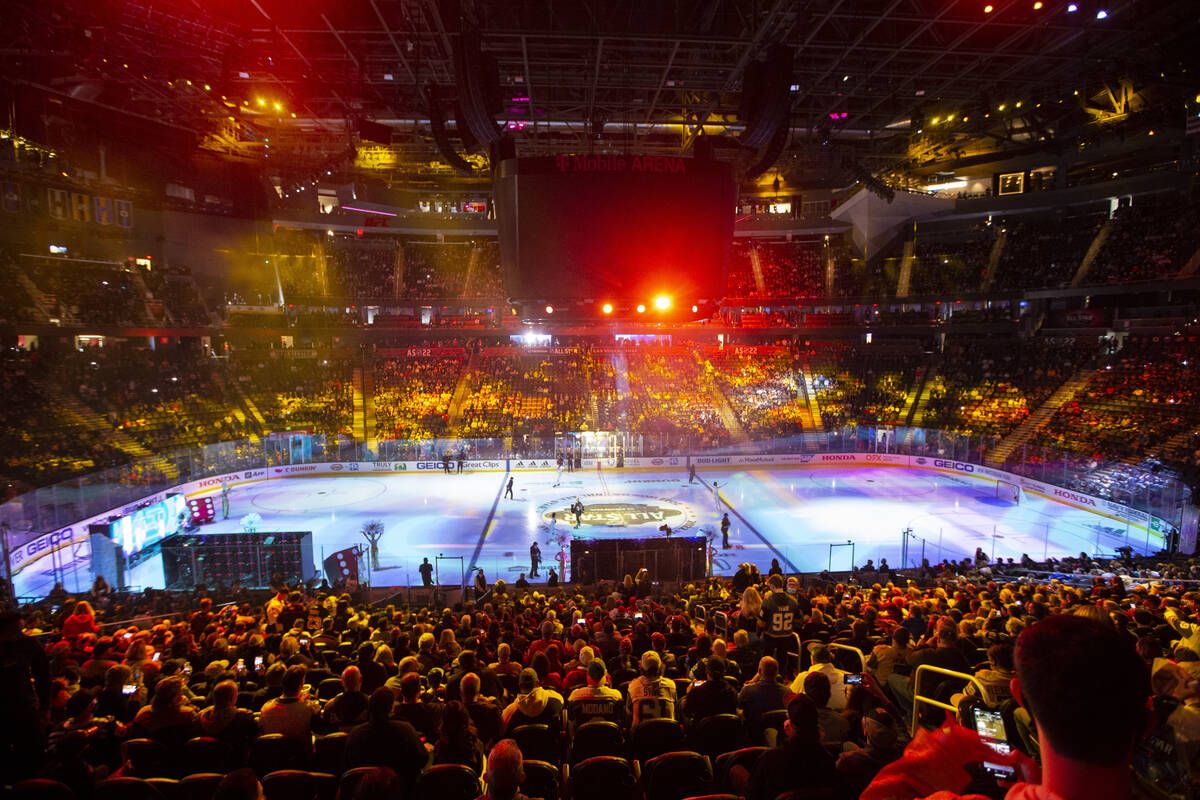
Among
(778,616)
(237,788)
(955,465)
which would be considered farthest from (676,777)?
(955,465)

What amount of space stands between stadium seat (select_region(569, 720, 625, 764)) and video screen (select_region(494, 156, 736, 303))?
282 inches

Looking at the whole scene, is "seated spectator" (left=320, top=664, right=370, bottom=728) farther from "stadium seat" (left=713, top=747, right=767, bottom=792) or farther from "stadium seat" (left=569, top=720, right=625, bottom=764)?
"stadium seat" (left=713, top=747, right=767, bottom=792)

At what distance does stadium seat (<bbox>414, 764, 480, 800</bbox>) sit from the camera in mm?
3473

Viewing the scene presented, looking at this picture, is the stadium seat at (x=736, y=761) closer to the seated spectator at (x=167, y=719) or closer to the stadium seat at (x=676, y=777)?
the stadium seat at (x=676, y=777)

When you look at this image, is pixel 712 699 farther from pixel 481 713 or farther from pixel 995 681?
pixel 995 681

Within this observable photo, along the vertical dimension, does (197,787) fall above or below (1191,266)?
below

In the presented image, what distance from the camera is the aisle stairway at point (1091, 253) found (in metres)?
35.2

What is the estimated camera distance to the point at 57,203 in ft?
89.2

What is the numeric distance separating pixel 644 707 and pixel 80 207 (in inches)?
1433

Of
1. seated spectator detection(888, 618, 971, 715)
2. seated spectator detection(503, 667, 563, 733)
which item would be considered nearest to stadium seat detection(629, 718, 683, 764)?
seated spectator detection(503, 667, 563, 733)

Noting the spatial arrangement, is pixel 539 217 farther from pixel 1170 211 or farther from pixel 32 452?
pixel 1170 211

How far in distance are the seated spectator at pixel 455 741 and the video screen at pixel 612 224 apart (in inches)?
286

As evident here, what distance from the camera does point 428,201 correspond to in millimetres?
47188

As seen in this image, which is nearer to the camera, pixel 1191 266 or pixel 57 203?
pixel 57 203
